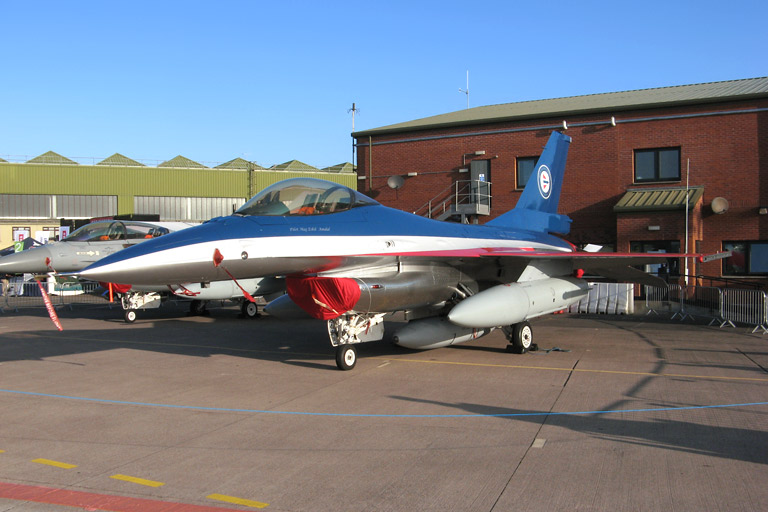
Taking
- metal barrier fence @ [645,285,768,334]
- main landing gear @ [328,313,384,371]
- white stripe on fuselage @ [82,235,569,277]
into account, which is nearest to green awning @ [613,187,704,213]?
metal barrier fence @ [645,285,768,334]

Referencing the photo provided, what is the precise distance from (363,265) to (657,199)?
552 inches

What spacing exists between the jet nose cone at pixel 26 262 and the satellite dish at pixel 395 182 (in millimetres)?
13258

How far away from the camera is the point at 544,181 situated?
54.2 feet

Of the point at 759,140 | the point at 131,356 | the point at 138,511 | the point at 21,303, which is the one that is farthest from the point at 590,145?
the point at 21,303

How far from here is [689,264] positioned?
20625 millimetres

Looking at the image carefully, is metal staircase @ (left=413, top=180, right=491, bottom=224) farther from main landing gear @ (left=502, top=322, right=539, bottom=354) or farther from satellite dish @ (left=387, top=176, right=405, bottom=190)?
main landing gear @ (left=502, top=322, right=539, bottom=354)

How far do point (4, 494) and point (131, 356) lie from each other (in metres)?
6.99

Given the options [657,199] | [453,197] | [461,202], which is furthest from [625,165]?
[453,197]

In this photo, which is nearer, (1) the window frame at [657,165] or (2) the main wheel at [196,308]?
(2) the main wheel at [196,308]

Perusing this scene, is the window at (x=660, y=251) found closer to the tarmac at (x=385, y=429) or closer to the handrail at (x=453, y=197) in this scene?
the handrail at (x=453, y=197)

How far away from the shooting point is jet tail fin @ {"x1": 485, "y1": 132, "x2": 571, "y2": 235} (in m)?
15.8

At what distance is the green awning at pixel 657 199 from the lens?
19844mm

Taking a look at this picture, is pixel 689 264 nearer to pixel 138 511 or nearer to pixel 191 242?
pixel 191 242

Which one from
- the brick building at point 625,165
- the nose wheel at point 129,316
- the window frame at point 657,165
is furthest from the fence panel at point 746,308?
the nose wheel at point 129,316
